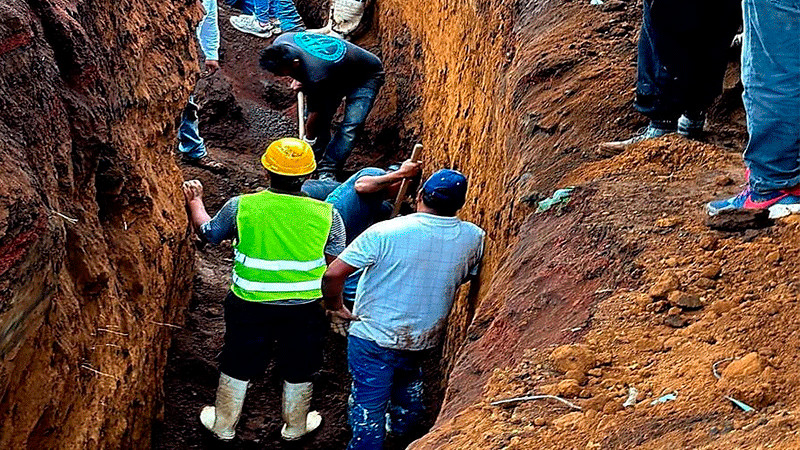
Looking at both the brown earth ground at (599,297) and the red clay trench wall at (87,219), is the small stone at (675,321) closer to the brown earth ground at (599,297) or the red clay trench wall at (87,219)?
the brown earth ground at (599,297)

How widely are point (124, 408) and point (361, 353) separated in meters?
1.28

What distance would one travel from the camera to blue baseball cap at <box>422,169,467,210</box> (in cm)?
491

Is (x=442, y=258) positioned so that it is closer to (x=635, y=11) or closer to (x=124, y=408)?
(x=124, y=408)

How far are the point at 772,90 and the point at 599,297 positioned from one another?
993 mm

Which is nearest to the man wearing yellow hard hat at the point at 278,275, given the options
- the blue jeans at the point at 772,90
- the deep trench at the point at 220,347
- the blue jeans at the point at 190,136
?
the deep trench at the point at 220,347

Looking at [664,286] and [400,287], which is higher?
[664,286]

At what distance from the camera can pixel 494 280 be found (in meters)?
4.59

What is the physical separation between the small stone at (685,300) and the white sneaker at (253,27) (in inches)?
354

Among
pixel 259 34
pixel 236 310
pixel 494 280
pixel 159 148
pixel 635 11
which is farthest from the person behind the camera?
pixel 259 34

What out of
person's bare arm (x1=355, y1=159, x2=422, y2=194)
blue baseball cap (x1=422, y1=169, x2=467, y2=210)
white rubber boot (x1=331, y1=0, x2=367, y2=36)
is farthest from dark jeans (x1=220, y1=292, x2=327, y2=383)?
white rubber boot (x1=331, y1=0, x2=367, y2=36)

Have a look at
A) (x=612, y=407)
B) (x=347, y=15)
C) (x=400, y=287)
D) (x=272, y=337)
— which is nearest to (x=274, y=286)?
(x=272, y=337)

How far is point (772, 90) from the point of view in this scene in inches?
139

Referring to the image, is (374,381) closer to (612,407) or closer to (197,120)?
(612,407)

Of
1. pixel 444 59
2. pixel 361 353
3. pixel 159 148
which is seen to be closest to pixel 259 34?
pixel 444 59
